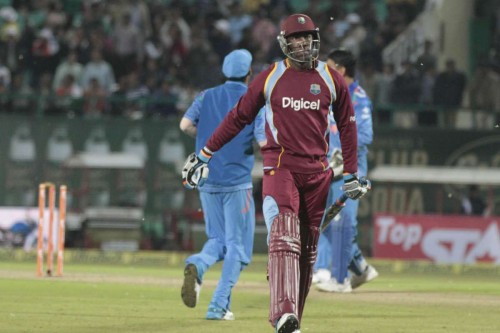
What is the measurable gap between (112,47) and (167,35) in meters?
1.24

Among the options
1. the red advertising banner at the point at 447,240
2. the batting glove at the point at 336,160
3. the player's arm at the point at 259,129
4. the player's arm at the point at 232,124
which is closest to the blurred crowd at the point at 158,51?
the red advertising banner at the point at 447,240

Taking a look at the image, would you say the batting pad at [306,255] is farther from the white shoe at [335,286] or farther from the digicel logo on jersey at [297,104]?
the white shoe at [335,286]

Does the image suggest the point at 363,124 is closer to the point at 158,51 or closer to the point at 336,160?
the point at 336,160

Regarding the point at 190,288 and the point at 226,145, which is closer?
the point at 190,288

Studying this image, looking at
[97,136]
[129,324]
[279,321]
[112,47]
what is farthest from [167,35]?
[279,321]

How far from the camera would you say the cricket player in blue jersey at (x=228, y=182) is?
12.8 m

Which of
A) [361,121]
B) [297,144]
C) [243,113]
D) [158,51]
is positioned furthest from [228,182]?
[158,51]

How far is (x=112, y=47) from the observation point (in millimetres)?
26922

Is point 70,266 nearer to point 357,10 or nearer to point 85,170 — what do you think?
point 85,170

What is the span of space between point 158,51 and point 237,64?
47.3ft

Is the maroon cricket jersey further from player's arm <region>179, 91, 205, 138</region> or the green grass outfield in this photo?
player's arm <region>179, 91, 205, 138</region>

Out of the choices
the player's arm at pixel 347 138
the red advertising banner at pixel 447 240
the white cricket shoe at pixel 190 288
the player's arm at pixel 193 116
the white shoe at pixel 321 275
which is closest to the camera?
the player's arm at pixel 347 138

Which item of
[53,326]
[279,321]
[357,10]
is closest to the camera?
[279,321]

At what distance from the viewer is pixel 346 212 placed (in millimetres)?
16062
